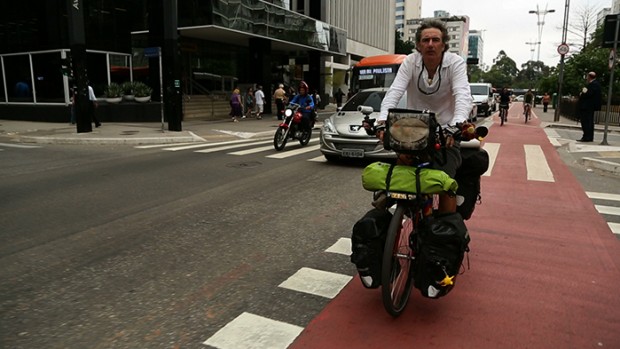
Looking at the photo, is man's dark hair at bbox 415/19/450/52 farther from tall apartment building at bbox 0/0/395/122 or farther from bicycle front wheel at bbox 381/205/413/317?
tall apartment building at bbox 0/0/395/122

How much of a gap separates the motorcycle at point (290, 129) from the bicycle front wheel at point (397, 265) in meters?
9.12

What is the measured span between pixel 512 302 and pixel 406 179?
1373 mm

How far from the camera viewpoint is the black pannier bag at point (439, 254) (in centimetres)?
304

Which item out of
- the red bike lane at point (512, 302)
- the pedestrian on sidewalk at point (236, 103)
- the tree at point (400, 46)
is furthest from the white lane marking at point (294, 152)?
the tree at point (400, 46)

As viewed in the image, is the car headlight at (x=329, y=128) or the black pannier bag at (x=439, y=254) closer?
the black pannier bag at (x=439, y=254)

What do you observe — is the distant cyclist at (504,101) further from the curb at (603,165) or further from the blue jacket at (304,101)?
the blue jacket at (304,101)

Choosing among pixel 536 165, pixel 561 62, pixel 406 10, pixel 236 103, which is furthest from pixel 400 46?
pixel 406 10

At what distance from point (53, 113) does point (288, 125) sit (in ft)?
48.6

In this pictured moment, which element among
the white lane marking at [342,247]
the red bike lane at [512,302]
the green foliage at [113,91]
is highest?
the green foliage at [113,91]

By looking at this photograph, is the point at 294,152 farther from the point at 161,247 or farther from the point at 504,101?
the point at 504,101

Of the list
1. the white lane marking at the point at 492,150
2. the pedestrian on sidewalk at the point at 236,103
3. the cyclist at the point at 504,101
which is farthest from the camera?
the pedestrian on sidewalk at the point at 236,103

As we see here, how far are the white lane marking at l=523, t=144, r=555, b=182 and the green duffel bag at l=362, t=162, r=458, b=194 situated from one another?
6.41 meters

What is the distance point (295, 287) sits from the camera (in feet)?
12.3

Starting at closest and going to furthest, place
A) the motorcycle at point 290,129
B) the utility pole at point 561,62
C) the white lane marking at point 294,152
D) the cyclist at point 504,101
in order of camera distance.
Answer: the white lane marking at point 294,152, the motorcycle at point 290,129, the cyclist at point 504,101, the utility pole at point 561,62
